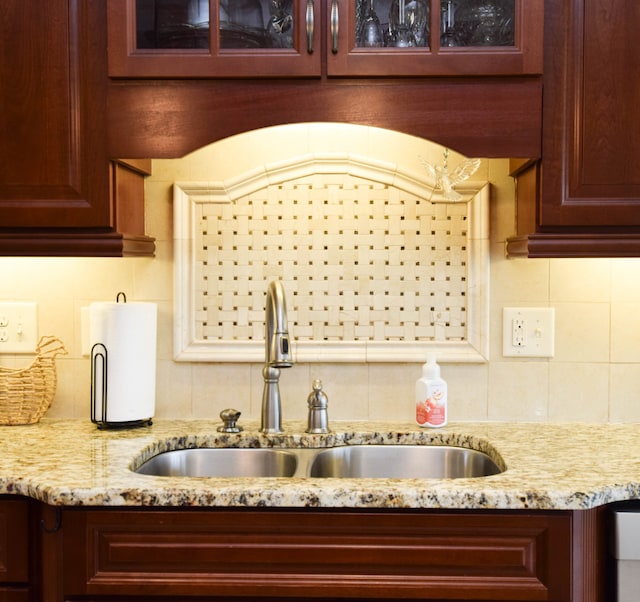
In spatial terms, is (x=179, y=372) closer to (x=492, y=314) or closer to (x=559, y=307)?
(x=492, y=314)

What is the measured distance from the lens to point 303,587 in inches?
58.9

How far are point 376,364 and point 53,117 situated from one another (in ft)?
3.07

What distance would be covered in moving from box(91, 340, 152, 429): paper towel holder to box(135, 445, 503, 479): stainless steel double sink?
16cm

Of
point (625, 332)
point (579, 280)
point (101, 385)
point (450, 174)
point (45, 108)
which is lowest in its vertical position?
point (101, 385)

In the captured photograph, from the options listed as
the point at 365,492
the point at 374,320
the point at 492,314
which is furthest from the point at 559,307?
the point at 365,492

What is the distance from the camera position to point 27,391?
2014 mm

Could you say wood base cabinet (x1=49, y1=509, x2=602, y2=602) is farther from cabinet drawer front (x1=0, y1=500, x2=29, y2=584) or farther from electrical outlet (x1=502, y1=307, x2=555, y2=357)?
electrical outlet (x1=502, y1=307, x2=555, y2=357)

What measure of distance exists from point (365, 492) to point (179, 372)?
81 centimetres

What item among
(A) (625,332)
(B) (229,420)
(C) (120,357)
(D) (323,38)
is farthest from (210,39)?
(A) (625,332)

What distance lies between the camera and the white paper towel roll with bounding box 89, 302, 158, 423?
6.43 feet

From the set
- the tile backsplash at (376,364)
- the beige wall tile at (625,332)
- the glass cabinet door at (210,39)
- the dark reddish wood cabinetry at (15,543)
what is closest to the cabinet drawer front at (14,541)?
the dark reddish wood cabinetry at (15,543)

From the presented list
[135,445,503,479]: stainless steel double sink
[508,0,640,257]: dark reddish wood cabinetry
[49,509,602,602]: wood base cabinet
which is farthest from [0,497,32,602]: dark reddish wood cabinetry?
[508,0,640,257]: dark reddish wood cabinetry

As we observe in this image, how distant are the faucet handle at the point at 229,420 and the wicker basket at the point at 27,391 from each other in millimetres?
434

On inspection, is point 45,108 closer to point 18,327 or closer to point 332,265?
point 18,327
